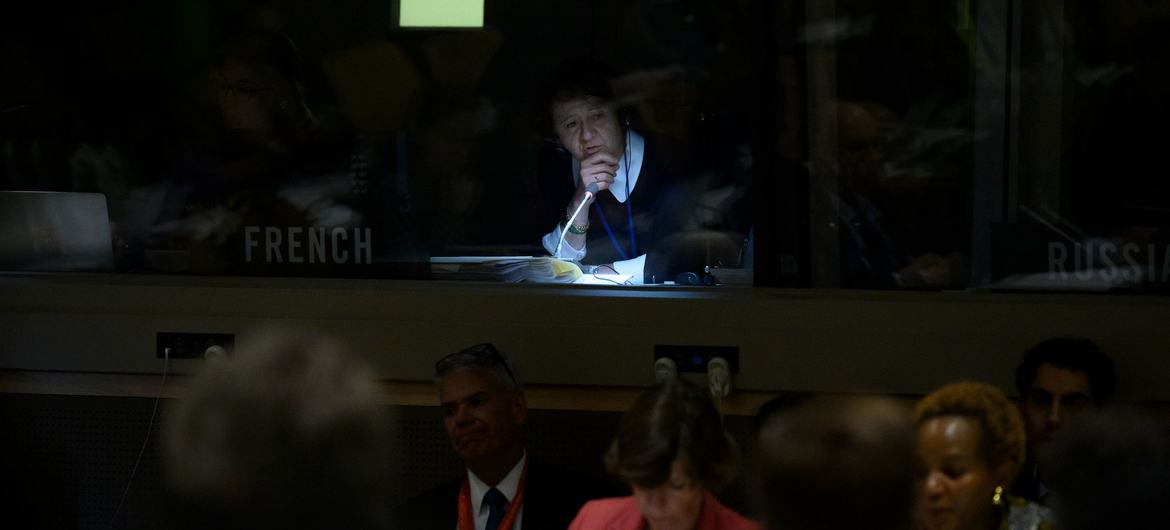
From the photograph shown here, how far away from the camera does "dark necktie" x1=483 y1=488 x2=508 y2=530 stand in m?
3.28

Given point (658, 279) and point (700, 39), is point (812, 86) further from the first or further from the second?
point (658, 279)

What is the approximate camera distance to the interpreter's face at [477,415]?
10.7 feet

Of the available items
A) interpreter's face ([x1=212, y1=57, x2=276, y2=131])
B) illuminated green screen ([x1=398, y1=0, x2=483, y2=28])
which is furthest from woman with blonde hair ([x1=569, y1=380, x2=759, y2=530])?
interpreter's face ([x1=212, y1=57, x2=276, y2=131])

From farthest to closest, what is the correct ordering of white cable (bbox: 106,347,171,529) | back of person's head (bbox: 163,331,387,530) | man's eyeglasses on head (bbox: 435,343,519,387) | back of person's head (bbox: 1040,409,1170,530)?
white cable (bbox: 106,347,171,529)
man's eyeglasses on head (bbox: 435,343,519,387)
back of person's head (bbox: 1040,409,1170,530)
back of person's head (bbox: 163,331,387,530)

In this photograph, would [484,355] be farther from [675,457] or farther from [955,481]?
[955,481]

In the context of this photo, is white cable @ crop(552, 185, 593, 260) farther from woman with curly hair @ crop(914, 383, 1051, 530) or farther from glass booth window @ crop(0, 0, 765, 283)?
woman with curly hair @ crop(914, 383, 1051, 530)

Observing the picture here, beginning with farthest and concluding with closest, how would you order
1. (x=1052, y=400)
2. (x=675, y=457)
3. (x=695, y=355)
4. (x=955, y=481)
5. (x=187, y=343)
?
(x=187, y=343) → (x=695, y=355) → (x=1052, y=400) → (x=955, y=481) → (x=675, y=457)

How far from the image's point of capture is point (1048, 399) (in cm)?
316

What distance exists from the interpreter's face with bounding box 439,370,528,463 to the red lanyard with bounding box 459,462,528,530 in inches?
2.8

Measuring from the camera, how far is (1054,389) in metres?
3.16

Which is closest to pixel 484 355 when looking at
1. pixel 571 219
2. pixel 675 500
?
pixel 675 500

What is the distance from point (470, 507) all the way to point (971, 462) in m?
1.23

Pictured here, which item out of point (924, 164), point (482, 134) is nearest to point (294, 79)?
point (482, 134)

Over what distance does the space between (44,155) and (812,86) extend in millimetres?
2552
